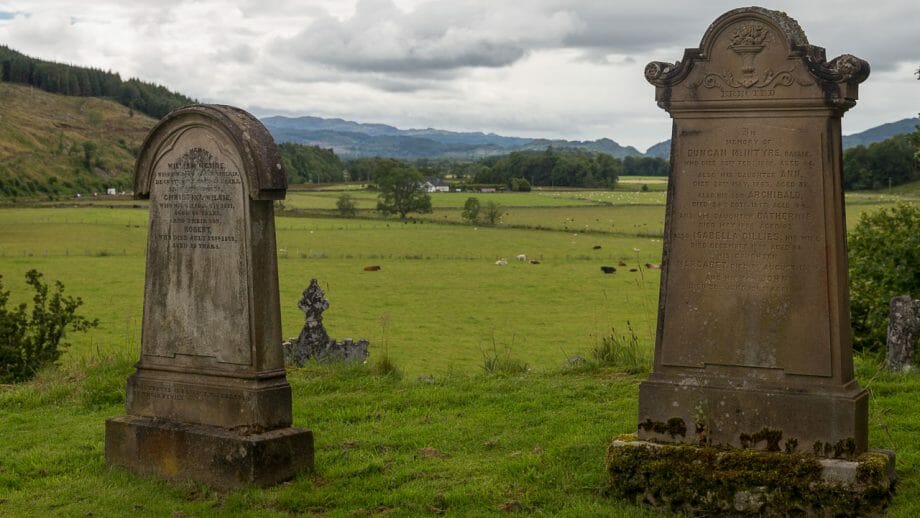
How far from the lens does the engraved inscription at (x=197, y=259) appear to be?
9273mm

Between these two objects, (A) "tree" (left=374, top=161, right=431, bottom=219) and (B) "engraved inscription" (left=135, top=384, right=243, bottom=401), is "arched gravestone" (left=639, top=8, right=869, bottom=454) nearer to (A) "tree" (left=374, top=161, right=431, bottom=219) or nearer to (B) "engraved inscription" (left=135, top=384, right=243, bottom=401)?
(B) "engraved inscription" (left=135, top=384, right=243, bottom=401)

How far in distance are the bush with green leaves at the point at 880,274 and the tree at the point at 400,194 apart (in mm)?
76604

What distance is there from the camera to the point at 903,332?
41.5 feet

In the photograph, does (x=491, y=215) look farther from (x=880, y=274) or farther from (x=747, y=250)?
(x=747, y=250)

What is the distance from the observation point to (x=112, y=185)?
556 feet

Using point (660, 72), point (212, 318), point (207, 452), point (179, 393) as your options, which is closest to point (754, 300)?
point (660, 72)

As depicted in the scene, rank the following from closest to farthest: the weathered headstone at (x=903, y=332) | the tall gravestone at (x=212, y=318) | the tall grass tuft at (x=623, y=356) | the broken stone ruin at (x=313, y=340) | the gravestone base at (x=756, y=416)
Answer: the gravestone base at (x=756, y=416) < the tall gravestone at (x=212, y=318) < the weathered headstone at (x=903, y=332) < the tall grass tuft at (x=623, y=356) < the broken stone ruin at (x=313, y=340)

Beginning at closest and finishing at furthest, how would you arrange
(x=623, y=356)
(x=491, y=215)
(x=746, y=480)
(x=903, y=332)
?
(x=746, y=480)
(x=903, y=332)
(x=623, y=356)
(x=491, y=215)

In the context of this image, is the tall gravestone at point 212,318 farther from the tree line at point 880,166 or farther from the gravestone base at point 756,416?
the tree line at point 880,166

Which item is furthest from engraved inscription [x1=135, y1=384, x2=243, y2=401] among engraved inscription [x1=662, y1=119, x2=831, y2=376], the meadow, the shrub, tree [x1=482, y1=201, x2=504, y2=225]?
the shrub

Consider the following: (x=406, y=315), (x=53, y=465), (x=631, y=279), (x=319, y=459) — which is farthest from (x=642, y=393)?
(x=631, y=279)

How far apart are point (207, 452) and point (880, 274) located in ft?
40.8

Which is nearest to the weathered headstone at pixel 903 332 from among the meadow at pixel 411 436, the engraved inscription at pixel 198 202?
the meadow at pixel 411 436

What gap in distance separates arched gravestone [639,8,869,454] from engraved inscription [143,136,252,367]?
151 inches
